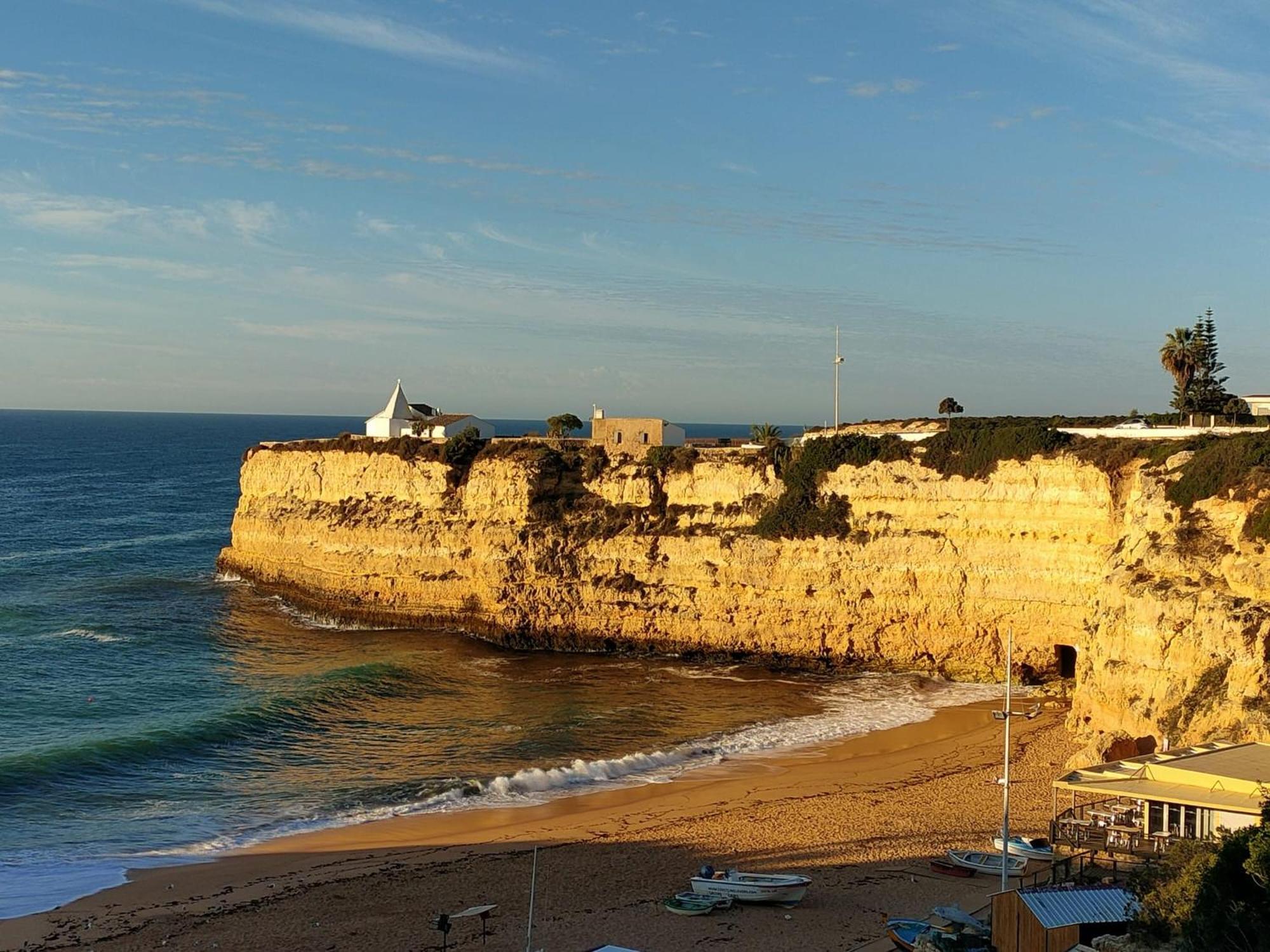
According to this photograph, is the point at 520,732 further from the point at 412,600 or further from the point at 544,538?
the point at 412,600

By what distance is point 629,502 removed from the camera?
46.1m

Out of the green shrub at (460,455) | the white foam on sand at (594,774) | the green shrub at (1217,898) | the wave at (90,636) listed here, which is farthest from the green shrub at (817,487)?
the green shrub at (1217,898)

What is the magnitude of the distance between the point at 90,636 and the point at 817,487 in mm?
29643

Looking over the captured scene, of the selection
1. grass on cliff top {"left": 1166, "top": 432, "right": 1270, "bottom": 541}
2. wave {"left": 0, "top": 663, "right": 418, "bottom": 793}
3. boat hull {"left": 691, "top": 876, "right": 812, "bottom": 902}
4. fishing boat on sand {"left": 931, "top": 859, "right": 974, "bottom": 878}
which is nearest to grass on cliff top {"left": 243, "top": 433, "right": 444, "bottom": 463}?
wave {"left": 0, "top": 663, "right": 418, "bottom": 793}

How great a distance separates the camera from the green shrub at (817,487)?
135 feet

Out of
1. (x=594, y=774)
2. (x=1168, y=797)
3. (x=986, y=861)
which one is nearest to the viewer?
(x=1168, y=797)

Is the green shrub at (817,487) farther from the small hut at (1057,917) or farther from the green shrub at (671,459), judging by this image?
the small hut at (1057,917)

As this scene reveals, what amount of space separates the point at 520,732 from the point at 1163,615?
703 inches

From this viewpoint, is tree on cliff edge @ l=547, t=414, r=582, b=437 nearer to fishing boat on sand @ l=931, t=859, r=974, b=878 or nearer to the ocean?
the ocean

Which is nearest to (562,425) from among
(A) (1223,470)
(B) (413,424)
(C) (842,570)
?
(B) (413,424)

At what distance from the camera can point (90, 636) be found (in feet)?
142

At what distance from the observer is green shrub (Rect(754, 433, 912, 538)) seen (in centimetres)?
4106

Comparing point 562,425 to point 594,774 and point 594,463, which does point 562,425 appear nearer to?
point 594,463

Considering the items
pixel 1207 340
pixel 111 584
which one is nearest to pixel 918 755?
pixel 1207 340
